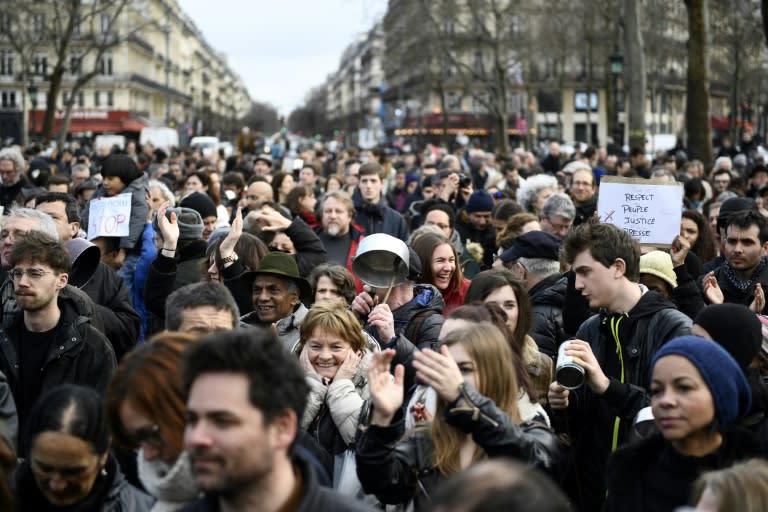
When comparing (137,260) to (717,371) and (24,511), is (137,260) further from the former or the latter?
(717,371)

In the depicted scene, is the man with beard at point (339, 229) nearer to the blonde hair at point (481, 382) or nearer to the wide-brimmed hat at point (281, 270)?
the wide-brimmed hat at point (281, 270)

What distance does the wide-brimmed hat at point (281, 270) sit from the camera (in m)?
7.37

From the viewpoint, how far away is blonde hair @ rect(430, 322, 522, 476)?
4.57 meters

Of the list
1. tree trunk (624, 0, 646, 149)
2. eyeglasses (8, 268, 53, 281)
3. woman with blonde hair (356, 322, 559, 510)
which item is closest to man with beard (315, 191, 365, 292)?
eyeglasses (8, 268, 53, 281)

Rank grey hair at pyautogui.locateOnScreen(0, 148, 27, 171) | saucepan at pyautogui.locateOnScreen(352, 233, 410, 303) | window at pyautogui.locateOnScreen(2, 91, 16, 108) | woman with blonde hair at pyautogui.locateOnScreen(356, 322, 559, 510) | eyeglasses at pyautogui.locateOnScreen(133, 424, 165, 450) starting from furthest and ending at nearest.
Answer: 1. window at pyautogui.locateOnScreen(2, 91, 16, 108)
2. grey hair at pyautogui.locateOnScreen(0, 148, 27, 171)
3. saucepan at pyautogui.locateOnScreen(352, 233, 410, 303)
4. woman with blonde hair at pyautogui.locateOnScreen(356, 322, 559, 510)
5. eyeglasses at pyautogui.locateOnScreen(133, 424, 165, 450)

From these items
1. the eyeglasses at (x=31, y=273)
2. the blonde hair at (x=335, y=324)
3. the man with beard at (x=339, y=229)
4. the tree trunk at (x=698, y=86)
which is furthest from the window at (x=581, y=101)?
the eyeglasses at (x=31, y=273)

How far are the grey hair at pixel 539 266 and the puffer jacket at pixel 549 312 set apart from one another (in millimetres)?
Answer: 192

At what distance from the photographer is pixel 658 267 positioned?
283 inches

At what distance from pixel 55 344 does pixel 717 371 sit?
312 centimetres

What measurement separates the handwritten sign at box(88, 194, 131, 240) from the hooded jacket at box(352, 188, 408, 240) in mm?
2904

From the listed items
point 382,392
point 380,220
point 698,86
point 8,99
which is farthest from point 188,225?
point 8,99

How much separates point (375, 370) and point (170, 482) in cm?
95

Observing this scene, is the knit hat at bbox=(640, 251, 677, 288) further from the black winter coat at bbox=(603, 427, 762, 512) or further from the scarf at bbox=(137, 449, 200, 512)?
the scarf at bbox=(137, 449, 200, 512)

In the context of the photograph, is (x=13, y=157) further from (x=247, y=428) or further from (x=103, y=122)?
(x=103, y=122)
